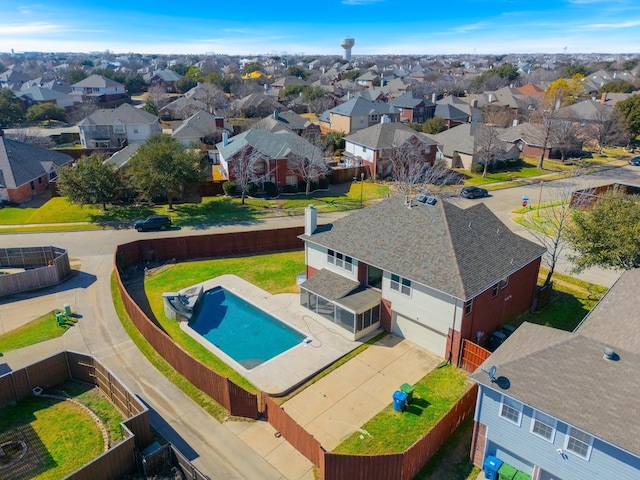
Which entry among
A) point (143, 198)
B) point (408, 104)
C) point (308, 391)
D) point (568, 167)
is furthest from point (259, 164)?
point (408, 104)

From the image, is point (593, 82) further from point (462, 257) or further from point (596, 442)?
point (596, 442)

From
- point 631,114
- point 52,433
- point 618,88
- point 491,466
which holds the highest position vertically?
point 618,88

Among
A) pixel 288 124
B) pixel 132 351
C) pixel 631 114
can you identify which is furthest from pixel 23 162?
pixel 631 114

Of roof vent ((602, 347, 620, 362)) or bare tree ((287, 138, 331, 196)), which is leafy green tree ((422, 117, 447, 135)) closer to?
bare tree ((287, 138, 331, 196))

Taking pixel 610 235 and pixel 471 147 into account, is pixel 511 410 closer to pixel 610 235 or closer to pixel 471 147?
pixel 610 235

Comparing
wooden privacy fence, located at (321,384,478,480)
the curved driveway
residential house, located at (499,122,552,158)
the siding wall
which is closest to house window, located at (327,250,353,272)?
the curved driveway

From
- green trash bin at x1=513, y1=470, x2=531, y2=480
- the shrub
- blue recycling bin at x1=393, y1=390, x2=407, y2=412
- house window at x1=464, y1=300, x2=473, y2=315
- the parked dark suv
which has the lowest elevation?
green trash bin at x1=513, y1=470, x2=531, y2=480
